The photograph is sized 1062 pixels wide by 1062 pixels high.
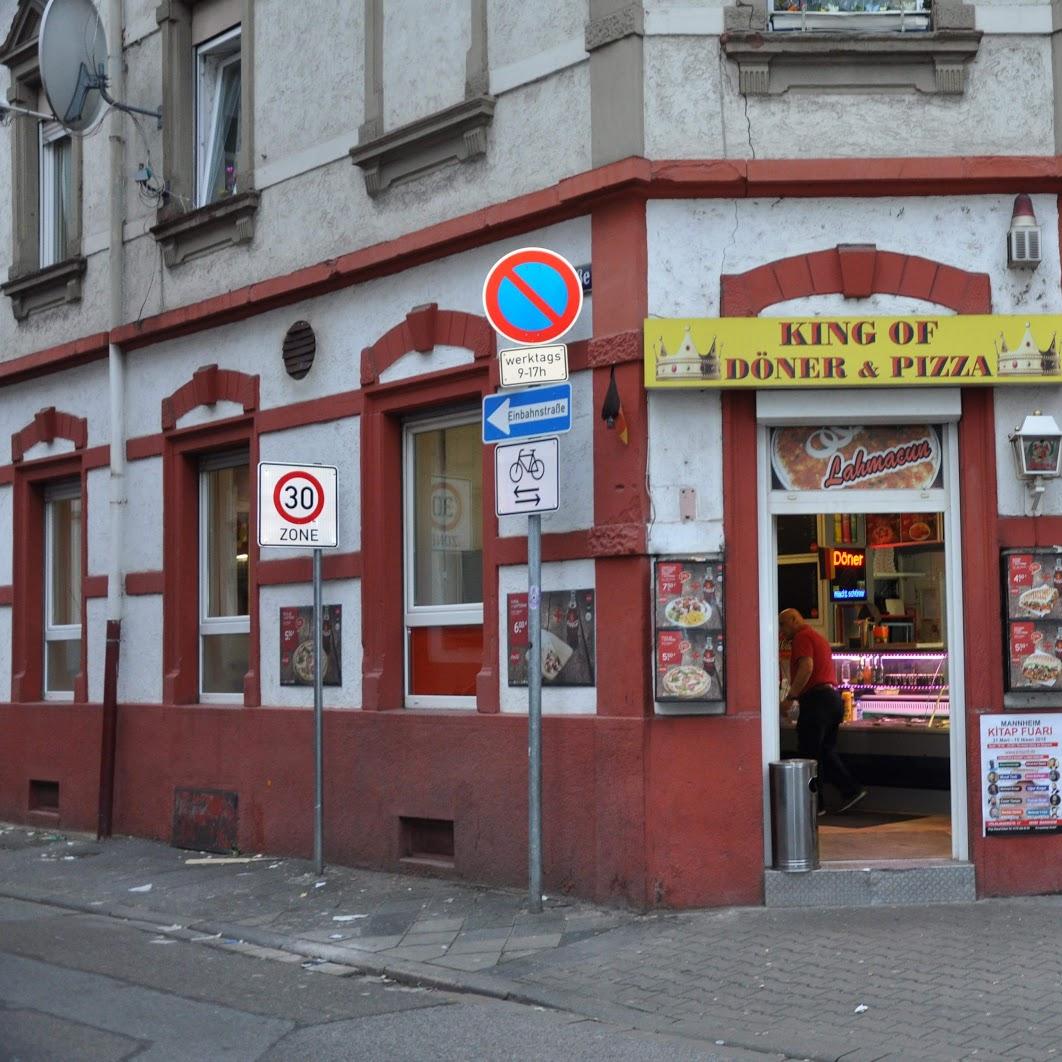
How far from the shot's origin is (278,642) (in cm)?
1296

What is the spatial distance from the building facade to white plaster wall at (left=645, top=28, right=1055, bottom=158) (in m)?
0.02

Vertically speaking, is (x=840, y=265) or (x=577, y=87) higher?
(x=577, y=87)

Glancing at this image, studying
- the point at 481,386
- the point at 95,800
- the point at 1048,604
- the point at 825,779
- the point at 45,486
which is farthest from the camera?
the point at 45,486

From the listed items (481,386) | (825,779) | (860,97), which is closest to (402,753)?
(481,386)

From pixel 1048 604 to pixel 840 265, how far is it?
7.92 feet

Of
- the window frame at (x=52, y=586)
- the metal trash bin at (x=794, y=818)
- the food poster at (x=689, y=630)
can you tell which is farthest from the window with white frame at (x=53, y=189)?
the metal trash bin at (x=794, y=818)

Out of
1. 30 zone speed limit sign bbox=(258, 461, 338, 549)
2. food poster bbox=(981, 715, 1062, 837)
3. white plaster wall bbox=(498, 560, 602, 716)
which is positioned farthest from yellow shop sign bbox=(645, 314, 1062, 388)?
30 zone speed limit sign bbox=(258, 461, 338, 549)

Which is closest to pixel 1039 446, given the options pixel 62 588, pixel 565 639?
pixel 565 639

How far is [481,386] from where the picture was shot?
37.1 ft

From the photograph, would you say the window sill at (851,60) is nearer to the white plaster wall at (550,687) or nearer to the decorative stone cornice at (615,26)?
the decorative stone cornice at (615,26)

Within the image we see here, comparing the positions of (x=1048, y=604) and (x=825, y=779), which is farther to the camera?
(x=825, y=779)

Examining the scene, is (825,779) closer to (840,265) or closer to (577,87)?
(840,265)

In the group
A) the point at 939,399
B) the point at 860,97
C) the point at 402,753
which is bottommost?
the point at 402,753

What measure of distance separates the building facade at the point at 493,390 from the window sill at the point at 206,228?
0.13 feet
